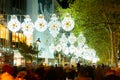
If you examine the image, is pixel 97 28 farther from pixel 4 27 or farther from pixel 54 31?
pixel 54 31

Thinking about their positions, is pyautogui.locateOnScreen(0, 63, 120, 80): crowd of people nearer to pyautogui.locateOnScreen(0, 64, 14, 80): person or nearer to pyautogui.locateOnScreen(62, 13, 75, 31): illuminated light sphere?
pyautogui.locateOnScreen(0, 64, 14, 80): person

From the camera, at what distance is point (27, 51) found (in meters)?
62.2

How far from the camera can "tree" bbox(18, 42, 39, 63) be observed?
202ft

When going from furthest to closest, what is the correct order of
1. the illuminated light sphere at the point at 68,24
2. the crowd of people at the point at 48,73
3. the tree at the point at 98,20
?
the tree at the point at 98,20, the illuminated light sphere at the point at 68,24, the crowd of people at the point at 48,73

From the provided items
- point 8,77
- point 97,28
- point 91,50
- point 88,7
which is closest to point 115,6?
point 88,7

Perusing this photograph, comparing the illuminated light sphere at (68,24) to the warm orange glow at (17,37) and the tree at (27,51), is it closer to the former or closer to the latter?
the warm orange glow at (17,37)

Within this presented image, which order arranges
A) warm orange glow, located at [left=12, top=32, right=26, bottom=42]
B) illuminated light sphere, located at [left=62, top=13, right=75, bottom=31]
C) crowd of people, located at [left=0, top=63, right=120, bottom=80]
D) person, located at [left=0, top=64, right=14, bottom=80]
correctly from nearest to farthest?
crowd of people, located at [left=0, top=63, right=120, bottom=80] < person, located at [left=0, top=64, right=14, bottom=80] < illuminated light sphere, located at [left=62, top=13, right=75, bottom=31] < warm orange glow, located at [left=12, top=32, right=26, bottom=42]

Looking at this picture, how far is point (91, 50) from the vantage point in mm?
75062

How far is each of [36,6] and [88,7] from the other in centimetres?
3079

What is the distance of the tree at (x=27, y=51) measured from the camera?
61.5 meters

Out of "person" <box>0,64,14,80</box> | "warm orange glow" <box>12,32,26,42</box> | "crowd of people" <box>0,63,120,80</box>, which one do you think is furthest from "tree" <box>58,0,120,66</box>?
"person" <box>0,64,14,80</box>

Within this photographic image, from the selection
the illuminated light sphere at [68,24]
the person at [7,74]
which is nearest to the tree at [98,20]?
the illuminated light sphere at [68,24]

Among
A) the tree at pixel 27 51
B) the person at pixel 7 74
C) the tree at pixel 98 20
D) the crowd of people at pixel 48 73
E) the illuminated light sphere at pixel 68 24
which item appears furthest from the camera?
the tree at pixel 27 51

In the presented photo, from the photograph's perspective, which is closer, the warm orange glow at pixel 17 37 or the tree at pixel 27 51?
the warm orange glow at pixel 17 37
